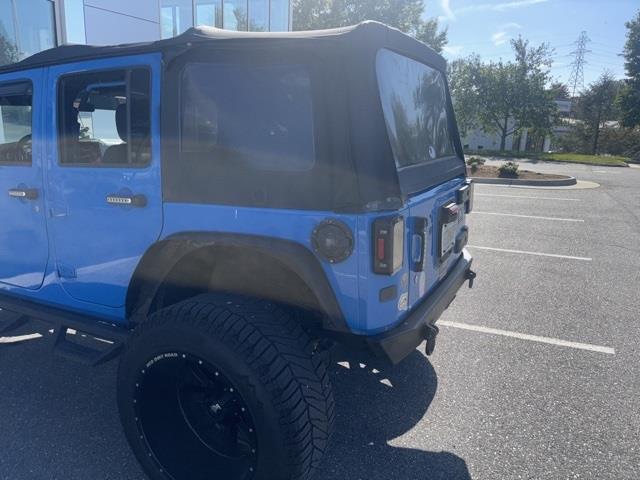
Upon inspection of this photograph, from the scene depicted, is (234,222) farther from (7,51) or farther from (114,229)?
(7,51)

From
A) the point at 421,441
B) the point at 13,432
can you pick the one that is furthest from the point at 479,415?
the point at 13,432

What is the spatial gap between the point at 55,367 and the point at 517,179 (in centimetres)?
1493

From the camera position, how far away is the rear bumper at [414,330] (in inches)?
84.9

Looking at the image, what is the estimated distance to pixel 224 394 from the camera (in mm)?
2232

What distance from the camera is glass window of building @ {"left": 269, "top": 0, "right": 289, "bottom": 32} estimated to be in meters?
14.7

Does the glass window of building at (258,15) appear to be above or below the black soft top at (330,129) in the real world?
above

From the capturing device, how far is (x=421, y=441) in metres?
2.79

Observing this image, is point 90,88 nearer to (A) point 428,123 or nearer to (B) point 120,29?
(A) point 428,123

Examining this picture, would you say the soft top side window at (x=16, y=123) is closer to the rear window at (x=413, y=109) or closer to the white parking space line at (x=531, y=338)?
the rear window at (x=413, y=109)

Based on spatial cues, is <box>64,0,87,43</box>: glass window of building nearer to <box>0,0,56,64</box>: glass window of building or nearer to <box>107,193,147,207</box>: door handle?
<box>0,0,56,64</box>: glass window of building

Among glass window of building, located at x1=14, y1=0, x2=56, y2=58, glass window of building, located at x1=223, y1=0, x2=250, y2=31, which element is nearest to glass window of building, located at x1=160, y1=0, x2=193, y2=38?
glass window of building, located at x1=223, y1=0, x2=250, y2=31

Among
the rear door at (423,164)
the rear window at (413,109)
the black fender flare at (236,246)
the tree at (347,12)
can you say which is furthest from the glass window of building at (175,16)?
the tree at (347,12)

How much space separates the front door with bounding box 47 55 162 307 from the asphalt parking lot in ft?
2.67

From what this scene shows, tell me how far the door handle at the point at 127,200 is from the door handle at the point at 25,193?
25.1 inches
